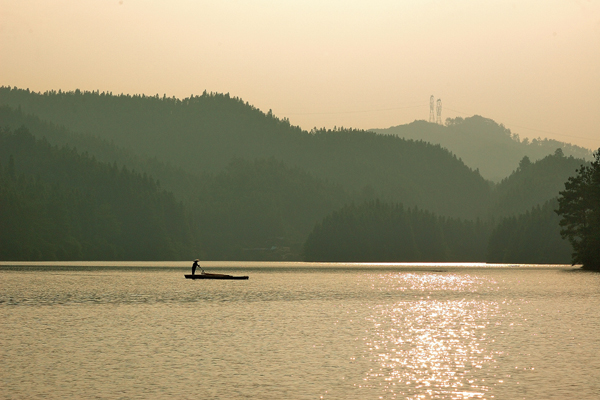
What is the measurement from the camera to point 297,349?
5147 centimetres

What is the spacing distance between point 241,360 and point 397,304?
1913 inches

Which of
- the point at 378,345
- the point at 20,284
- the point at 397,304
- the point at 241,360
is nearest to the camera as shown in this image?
the point at 241,360

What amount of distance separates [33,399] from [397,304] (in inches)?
2467

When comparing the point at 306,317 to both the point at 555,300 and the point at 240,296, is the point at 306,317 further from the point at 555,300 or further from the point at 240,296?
the point at 555,300

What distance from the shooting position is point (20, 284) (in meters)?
128

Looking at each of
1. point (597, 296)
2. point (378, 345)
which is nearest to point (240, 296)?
point (597, 296)

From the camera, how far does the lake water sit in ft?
123

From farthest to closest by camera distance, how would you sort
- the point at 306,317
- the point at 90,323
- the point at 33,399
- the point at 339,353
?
1. the point at 306,317
2. the point at 90,323
3. the point at 339,353
4. the point at 33,399

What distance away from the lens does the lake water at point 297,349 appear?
37375mm

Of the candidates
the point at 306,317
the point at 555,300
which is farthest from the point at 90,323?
the point at 555,300

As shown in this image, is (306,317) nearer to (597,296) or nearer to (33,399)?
(33,399)

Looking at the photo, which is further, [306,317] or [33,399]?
[306,317]

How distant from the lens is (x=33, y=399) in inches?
1353

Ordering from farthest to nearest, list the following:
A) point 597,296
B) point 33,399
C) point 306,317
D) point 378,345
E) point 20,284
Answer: point 20,284 → point 597,296 → point 306,317 → point 378,345 → point 33,399
